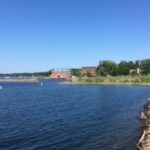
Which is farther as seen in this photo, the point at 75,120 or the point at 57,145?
the point at 75,120

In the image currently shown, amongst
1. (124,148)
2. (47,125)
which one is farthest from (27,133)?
(124,148)

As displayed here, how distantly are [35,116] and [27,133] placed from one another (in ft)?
54.9

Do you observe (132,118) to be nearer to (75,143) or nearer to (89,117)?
(89,117)

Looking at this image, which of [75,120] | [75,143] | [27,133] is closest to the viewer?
[75,143]

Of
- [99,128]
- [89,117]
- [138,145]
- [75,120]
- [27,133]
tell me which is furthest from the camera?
[89,117]

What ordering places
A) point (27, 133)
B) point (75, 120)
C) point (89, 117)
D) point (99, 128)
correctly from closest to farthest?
1. point (27, 133)
2. point (99, 128)
3. point (75, 120)
4. point (89, 117)

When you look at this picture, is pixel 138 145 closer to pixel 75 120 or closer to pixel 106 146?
pixel 106 146

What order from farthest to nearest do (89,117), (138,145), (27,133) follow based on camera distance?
(89,117)
(27,133)
(138,145)

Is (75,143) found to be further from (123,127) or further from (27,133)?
(123,127)

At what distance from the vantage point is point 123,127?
165 feet

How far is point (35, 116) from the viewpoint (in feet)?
201

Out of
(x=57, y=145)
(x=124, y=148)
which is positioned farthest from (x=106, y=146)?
(x=57, y=145)

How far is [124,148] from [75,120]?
68.4ft

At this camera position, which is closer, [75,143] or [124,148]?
[124,148]
